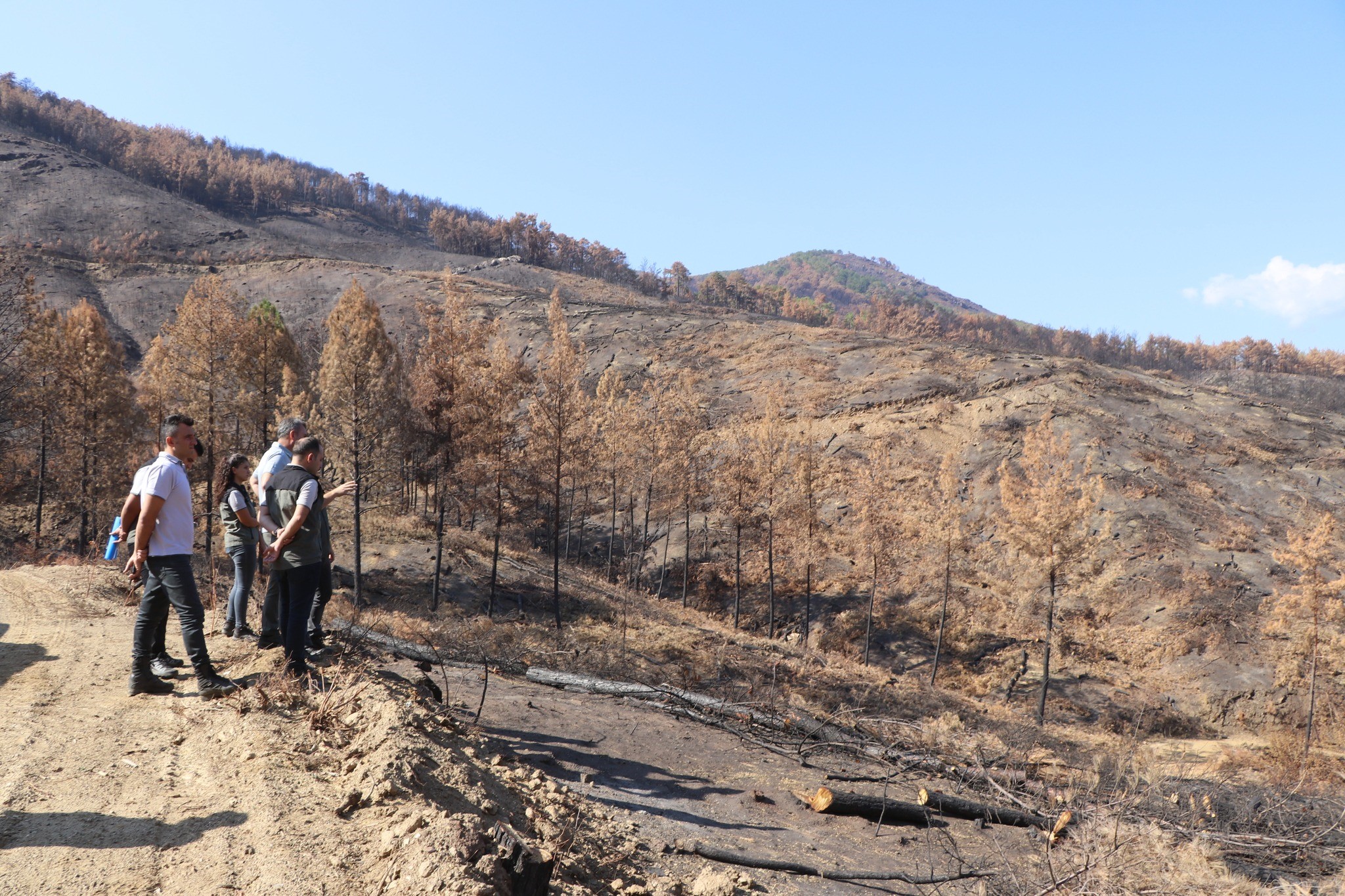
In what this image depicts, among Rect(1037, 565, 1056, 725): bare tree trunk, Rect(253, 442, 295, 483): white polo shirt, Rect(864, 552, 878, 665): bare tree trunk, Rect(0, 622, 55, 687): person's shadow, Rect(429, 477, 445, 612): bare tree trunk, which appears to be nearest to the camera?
Rect(0, 622, 55, 687): person's shadow

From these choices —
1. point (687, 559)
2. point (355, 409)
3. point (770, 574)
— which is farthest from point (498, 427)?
point (770, 574)

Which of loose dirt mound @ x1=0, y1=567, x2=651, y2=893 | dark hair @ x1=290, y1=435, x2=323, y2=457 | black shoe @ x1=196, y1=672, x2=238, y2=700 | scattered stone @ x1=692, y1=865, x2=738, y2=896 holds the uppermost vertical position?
dark hair @ x1=290, y1=435, x2=323, y2=457

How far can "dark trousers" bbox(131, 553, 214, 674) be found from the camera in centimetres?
523

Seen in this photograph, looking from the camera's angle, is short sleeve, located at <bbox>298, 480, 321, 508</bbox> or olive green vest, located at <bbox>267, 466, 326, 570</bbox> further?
olive green vest, located at <bbox>267, 466, 326, 570</bbox>

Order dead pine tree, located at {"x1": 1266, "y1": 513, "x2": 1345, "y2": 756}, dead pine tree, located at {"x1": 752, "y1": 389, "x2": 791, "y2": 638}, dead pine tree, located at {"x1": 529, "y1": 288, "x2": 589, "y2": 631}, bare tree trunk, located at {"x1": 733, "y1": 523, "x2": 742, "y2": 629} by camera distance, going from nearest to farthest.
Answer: dead pine tree, located at {"x1": 1266, "y1": 513, "x2": 1345, "y2": 756} < dead pine tree, located at {"x1": 529, "y1": 288, "x2": 589, "y2": 631} < dead pine tree, located at {"x1": 752, "y1": 389, "x2": 791, "y2": 638} < bare tree trunk, located at {"x1": 733, "y1": 523, "x2": 742, "y2": 629}

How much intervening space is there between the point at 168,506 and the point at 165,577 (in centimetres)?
54

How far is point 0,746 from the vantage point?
4207 mm

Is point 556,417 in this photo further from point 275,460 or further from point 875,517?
point 275,460

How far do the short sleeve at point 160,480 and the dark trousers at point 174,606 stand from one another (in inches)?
19.5

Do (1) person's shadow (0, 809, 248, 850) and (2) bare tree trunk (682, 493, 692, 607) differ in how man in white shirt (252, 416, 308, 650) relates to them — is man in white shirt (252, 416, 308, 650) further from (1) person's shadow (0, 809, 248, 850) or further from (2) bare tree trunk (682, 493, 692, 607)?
(2) bare tree trunk (682, 493, 692, 607)

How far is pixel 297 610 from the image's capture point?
559 cm

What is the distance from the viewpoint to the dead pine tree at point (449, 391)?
76.5 feet

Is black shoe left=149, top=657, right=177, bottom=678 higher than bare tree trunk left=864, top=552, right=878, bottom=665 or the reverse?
higher

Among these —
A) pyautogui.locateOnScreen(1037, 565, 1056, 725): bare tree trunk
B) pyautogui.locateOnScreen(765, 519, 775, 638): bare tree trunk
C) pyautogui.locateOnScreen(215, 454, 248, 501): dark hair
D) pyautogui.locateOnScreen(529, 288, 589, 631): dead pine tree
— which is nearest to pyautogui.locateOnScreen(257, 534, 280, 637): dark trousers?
pyautogui.locateOnScreen(215, 454, 248, 501): dark hair
